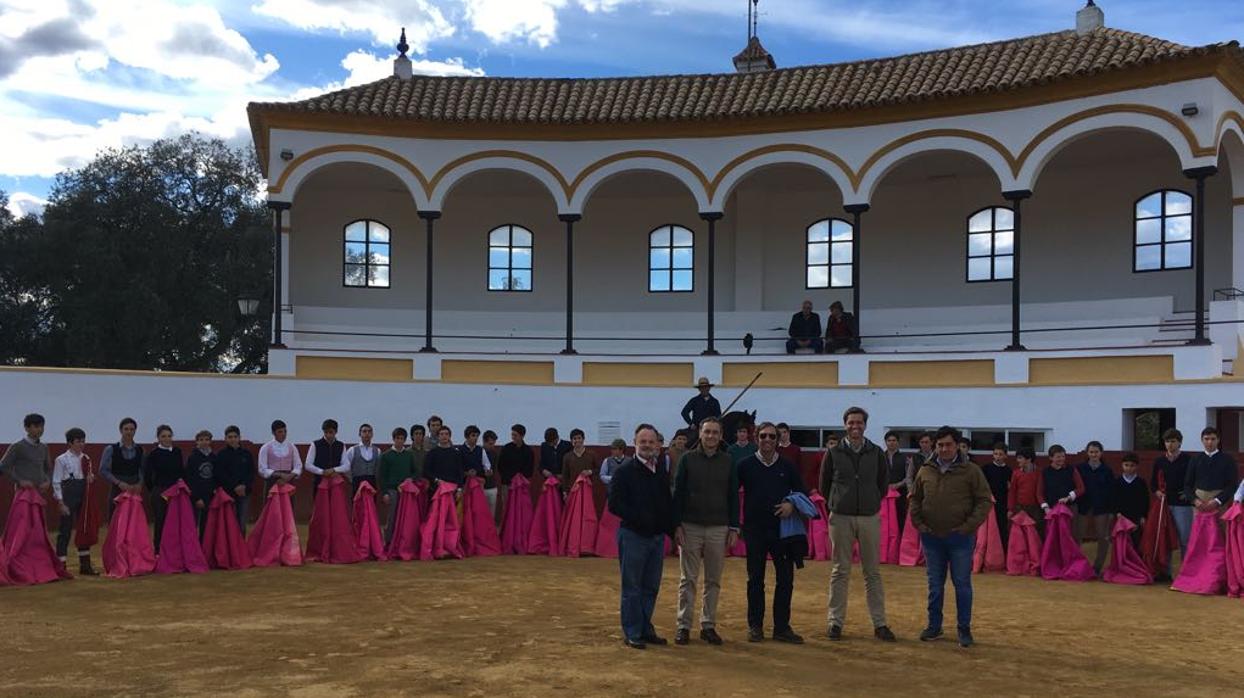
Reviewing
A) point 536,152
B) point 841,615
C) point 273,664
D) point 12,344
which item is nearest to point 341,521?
point 273,664

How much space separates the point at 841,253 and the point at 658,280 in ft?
12.9

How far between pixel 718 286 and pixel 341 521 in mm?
12058

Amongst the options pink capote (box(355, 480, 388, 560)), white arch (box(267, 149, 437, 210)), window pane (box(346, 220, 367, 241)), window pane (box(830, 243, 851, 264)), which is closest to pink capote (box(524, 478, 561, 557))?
pink capote (box(355, 480, 388, 560))

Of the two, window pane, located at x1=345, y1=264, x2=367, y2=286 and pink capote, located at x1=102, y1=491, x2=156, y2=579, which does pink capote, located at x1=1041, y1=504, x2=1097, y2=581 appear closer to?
pink capote, located at x1=102, y1=491, x2=156, y2=579

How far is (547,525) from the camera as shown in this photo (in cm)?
1505

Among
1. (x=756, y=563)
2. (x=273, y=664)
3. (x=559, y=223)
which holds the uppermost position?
(x=559, y=223)

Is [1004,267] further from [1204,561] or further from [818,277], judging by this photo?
[1204,561]

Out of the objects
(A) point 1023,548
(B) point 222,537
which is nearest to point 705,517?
(A) point 1023,548

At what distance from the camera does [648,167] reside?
21.9 metres

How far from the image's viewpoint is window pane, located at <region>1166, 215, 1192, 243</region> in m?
20.4

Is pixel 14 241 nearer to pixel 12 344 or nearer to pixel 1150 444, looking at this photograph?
pixel 12 344

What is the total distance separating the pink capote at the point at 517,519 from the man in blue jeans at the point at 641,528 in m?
6.49

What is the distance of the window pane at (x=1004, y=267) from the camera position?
22.1 meters

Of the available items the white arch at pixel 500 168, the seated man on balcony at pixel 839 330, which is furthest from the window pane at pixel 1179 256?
the white arch at pixel 500 168
